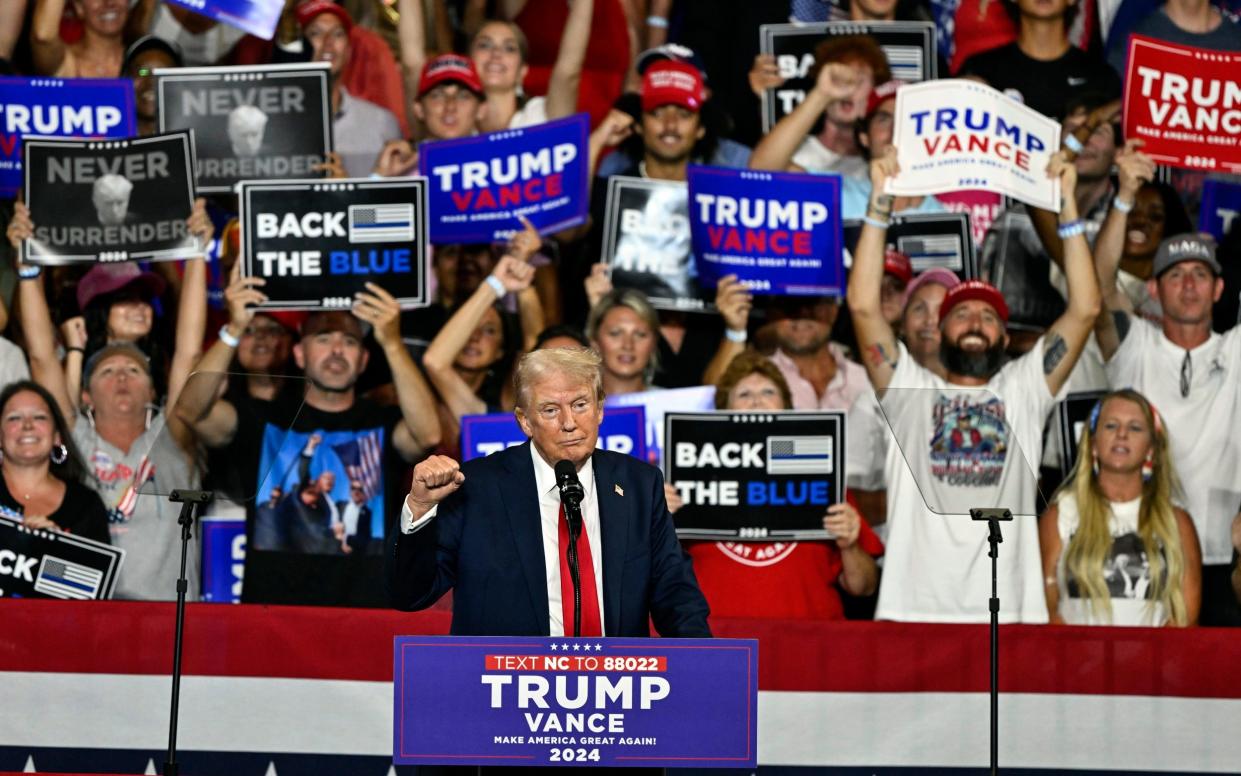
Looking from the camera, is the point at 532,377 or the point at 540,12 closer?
the point at 532,377

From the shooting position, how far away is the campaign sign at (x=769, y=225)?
6703mm

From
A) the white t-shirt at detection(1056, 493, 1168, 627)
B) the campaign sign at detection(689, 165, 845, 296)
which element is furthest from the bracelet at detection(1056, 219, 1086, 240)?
the white t-shirt at detection(1056, 493, 1168, 627)

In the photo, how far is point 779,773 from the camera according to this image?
532 centimetres

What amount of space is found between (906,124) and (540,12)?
235 cm

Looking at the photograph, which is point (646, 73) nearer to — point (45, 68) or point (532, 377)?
point (45, 68)

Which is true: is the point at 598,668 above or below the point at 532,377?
below

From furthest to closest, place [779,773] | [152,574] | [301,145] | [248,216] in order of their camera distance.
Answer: [301,145] → [248,216] → [152,574] → [779,773]

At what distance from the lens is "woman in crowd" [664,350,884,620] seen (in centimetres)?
582

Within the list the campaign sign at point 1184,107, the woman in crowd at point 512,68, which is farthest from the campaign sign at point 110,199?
the campaign sign at point 1184,107

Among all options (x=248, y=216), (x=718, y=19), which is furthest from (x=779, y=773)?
(x=718, y=19)

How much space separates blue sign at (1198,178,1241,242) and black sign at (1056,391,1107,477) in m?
1.06

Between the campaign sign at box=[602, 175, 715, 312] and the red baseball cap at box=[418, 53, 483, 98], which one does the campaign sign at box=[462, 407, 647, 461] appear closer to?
the campaign sign at box=[602, 175, 715, 312]

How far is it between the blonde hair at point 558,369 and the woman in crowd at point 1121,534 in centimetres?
285

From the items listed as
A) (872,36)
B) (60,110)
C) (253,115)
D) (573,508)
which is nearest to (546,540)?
(573,508)
